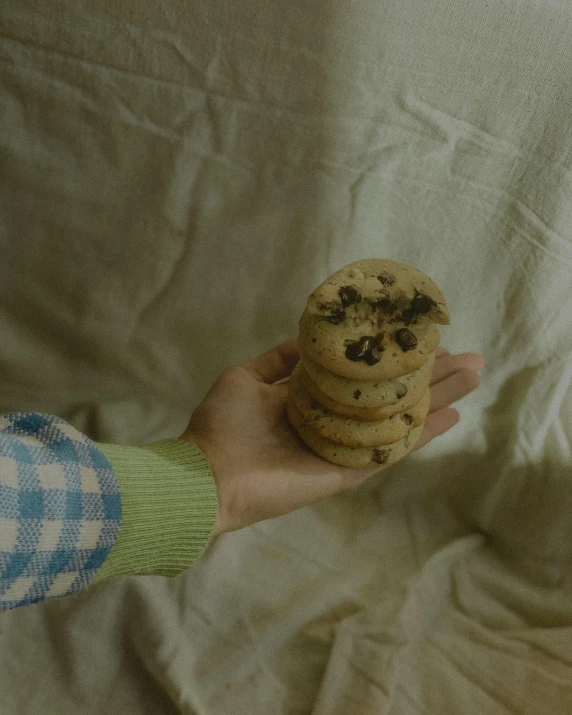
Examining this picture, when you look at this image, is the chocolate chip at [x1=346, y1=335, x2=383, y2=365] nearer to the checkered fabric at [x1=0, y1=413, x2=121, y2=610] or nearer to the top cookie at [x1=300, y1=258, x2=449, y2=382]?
the top cookie at [x1=300, y1=258, x2=449, y2=382]

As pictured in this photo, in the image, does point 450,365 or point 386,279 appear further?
point 450,365

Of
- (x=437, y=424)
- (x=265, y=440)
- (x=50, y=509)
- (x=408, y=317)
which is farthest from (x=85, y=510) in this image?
(x=437, y=424)

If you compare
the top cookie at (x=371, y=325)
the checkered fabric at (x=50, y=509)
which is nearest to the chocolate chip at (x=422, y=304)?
the top cookie at (x=371, y=325)

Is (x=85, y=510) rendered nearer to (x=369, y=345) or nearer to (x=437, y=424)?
(x=369, y=345)

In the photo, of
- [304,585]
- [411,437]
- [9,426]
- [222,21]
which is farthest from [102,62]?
[304,585]

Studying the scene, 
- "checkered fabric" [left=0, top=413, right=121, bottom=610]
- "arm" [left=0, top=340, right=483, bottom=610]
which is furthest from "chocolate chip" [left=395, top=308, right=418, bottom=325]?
"checkered fabric" [left=0, top=413, right=121, bottom=610]

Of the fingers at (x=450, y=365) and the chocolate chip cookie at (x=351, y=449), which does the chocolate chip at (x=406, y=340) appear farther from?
the fingers at (x=450, y=365)
